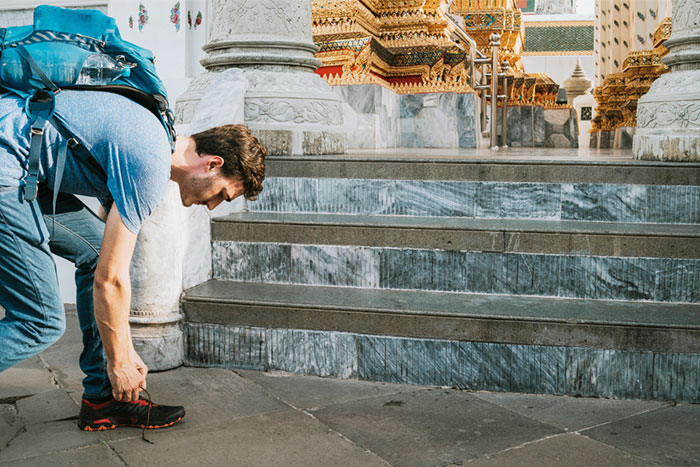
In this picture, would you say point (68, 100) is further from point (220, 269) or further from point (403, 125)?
point (403, 125)

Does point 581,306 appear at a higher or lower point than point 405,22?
lower

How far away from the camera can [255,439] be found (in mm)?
2527

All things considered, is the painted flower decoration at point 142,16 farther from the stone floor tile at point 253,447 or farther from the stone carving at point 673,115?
the stone floor tile at point 253,447

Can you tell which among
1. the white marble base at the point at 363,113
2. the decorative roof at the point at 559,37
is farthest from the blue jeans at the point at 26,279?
the decorative roof at the point at 559,37

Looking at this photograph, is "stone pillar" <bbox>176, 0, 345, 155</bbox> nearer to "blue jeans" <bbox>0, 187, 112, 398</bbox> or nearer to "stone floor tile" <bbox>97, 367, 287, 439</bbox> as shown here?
"stone floor tile" <bbox>97, 367, 287, 439</bbox>

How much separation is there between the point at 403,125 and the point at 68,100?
22.7 ft

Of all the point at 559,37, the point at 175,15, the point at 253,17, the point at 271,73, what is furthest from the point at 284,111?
the point at 559,37

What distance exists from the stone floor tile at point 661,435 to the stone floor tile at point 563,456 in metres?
0.06

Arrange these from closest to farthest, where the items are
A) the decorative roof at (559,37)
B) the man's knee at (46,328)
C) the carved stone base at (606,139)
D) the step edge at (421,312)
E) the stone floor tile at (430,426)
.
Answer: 1. the man's knee at (46,328)
2. the stone floor tile at (430,426)
3. the step edge at (421,312)
4. the carved stone base at (606,139)
5. the decorative roof at (559,37)

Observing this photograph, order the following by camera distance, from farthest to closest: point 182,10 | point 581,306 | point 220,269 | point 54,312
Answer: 1. point 182,10
2. point 220,269
3. point 581,306
4. point 54,312

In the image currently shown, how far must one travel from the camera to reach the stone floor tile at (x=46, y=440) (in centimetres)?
242

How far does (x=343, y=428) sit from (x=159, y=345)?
1114 mm

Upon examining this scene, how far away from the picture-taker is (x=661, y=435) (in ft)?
8.37

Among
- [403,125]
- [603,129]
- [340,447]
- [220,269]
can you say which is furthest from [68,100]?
[603,129]
